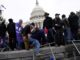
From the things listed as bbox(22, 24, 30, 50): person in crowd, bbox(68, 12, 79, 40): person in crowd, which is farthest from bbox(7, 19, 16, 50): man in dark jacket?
bbox(68, 12, 79, 40): person in crowd

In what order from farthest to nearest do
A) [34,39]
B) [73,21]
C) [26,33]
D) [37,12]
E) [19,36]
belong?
1. [37,12]
2. [73,21]
3. [19,36]
4. [34,39]
5. [26,33]

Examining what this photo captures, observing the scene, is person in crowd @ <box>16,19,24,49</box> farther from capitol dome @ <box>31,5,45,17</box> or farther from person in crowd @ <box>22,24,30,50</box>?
capitol dome @ <box>31,5,45,17</box>

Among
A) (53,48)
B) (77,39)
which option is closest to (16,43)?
(53,48)

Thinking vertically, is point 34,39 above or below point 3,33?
below

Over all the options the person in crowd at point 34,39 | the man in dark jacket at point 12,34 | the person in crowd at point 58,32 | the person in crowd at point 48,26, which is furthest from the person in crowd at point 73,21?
the man in dark jacket at point 12,34

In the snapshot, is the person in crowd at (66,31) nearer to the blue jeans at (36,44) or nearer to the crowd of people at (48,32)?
the crowd of people at (48,32)

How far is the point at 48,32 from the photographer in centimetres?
1773

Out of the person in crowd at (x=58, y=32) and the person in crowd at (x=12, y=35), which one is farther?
the person in crowd at (x=12, y=35)

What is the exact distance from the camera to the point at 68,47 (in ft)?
55.8

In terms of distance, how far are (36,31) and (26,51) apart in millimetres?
1131

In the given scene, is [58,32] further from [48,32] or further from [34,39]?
[34,39]

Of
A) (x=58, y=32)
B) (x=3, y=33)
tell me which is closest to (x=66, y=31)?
(x=58, y=32)

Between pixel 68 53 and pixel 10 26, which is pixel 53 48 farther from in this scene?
pixel 10 26

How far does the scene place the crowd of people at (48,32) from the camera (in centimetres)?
1734
